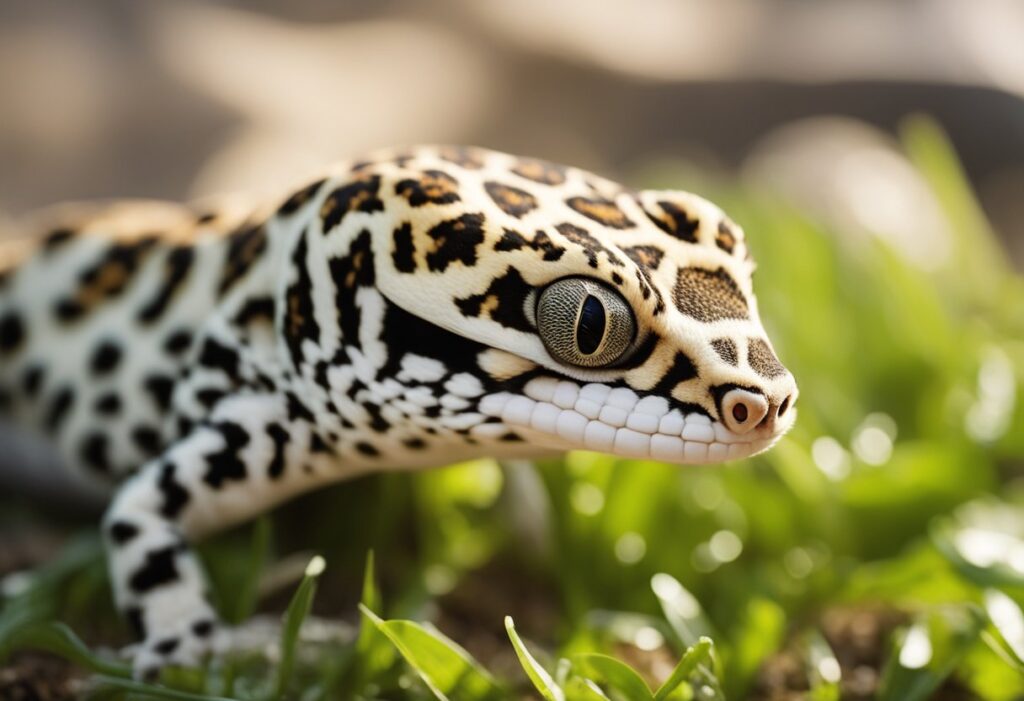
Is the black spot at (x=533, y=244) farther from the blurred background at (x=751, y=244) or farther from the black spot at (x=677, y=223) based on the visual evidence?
the blurred background at (x=751, y=244)

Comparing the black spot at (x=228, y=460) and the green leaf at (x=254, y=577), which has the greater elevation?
the black spot at (x=228, y=460)

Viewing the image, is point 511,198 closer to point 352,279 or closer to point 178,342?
point 352,279

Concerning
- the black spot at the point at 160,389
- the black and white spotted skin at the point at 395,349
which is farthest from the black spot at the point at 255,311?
the black spot at the point at 160,389

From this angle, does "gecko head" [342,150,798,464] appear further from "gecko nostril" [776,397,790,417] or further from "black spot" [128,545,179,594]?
"black spot" [128,545,179,594]

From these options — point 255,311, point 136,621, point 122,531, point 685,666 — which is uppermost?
point 255,311

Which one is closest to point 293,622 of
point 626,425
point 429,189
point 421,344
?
point 421,344

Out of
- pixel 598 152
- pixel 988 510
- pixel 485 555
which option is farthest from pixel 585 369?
pixel 598 152
